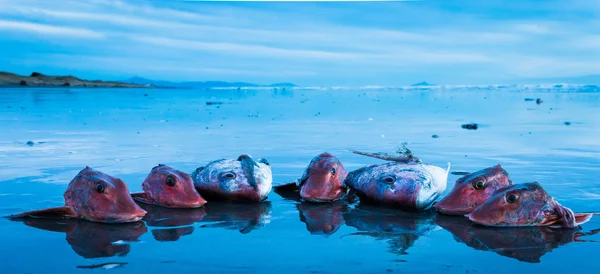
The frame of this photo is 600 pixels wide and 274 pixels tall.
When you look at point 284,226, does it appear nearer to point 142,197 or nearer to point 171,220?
point 171,220

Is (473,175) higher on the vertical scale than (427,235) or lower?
higher

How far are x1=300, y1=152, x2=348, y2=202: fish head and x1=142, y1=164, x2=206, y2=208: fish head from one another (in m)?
1.30

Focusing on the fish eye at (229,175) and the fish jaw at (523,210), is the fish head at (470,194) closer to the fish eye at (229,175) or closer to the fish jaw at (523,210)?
the fish jaw at (523,210)

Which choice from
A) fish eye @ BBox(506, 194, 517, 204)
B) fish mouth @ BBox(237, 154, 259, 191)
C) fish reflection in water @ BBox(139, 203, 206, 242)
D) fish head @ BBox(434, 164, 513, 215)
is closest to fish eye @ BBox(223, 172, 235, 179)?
fish mouth @ BBox(237, 154, 259, 191)

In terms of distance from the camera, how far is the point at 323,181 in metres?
7.52

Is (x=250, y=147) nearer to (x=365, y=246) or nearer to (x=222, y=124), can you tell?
(x=222, y=124)

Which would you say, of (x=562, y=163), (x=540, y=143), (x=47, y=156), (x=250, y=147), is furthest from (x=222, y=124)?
(x=562, y=163)

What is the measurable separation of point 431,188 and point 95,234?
370 centimetres

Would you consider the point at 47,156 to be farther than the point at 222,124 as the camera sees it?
No

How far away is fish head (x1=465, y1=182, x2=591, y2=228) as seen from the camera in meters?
6.09

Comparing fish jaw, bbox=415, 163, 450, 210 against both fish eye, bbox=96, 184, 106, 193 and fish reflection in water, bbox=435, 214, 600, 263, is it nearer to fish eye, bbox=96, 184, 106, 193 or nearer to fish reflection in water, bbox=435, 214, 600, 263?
fish reflection in water, bbox=435, 214, 600, 263

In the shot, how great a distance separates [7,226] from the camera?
621 cm

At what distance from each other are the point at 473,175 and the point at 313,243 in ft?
7.55

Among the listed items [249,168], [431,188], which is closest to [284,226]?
[249,168]
